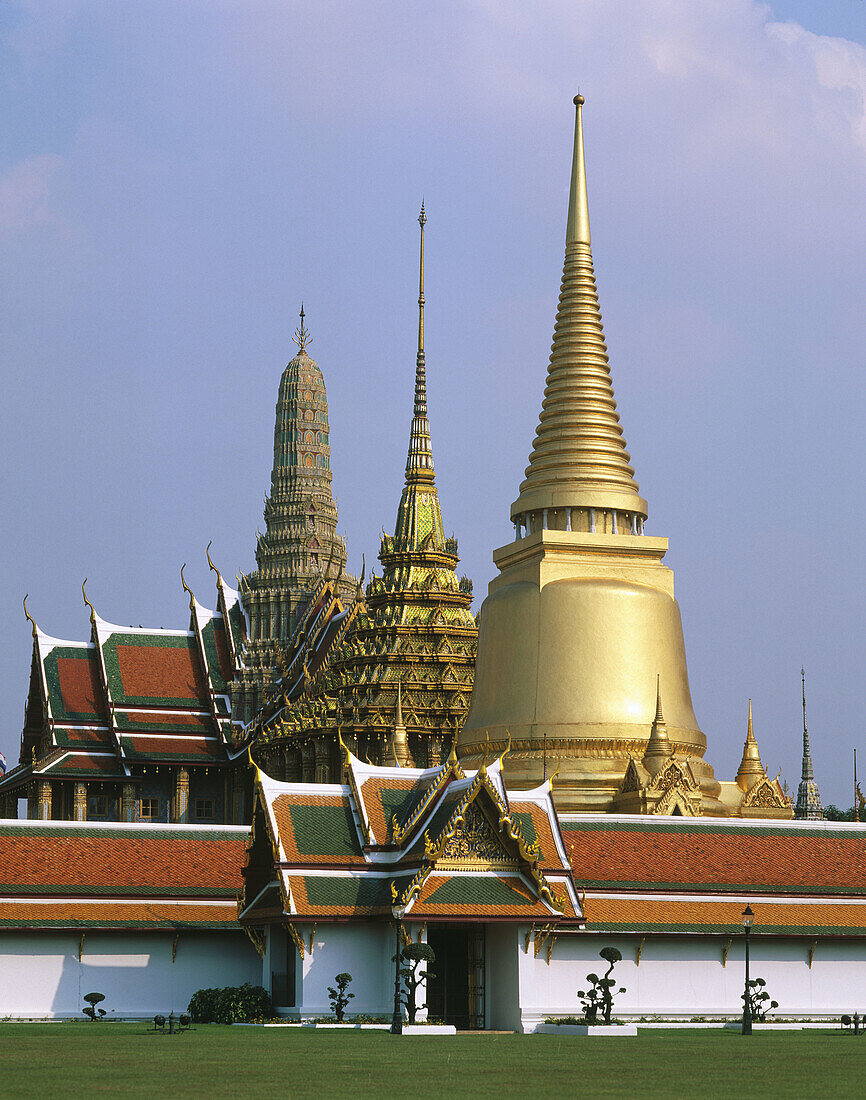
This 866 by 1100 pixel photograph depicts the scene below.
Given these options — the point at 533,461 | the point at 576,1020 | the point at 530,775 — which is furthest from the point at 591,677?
the point at 576,1020

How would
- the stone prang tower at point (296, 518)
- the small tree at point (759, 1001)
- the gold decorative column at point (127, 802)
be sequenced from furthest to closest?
the stone prang tower at point (296, 518), the gold decorative column at point (127, 802), the small tree at point (759, 1001)

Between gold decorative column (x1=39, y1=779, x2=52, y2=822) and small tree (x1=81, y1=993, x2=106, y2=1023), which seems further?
gold decorative column (x1=39, y1=779, x2=52, y2=822)

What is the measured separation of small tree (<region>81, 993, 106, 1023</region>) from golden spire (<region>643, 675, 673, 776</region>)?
13.5 meters

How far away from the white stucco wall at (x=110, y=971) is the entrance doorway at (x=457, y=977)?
4625mm

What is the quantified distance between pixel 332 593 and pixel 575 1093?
5161cm

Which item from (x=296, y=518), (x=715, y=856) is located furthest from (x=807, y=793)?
(x=715, y=856)

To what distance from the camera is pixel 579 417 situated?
4700 cm

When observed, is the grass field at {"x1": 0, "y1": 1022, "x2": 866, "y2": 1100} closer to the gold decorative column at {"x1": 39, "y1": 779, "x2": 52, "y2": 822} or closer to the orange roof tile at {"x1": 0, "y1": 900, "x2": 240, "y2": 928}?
the orange roof tile at {"x1": 0, "y1": 900, "x2": 240, "y2": 928}

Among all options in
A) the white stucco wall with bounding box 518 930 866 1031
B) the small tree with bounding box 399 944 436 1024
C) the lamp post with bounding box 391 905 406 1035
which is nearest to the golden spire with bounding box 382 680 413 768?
the white stucco wall with bounding box 518 930 866 1031

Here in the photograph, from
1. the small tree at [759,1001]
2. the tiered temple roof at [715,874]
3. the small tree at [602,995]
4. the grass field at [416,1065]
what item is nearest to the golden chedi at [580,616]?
→ the tiered temple roof at [715,874]

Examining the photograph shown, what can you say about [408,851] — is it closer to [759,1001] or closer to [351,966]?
[351,966]

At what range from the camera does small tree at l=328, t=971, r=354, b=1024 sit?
29.7 meters

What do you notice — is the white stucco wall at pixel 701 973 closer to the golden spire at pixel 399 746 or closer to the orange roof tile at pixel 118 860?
the orange roof tile at pixel 118 860

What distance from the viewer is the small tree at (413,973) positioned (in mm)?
28234
